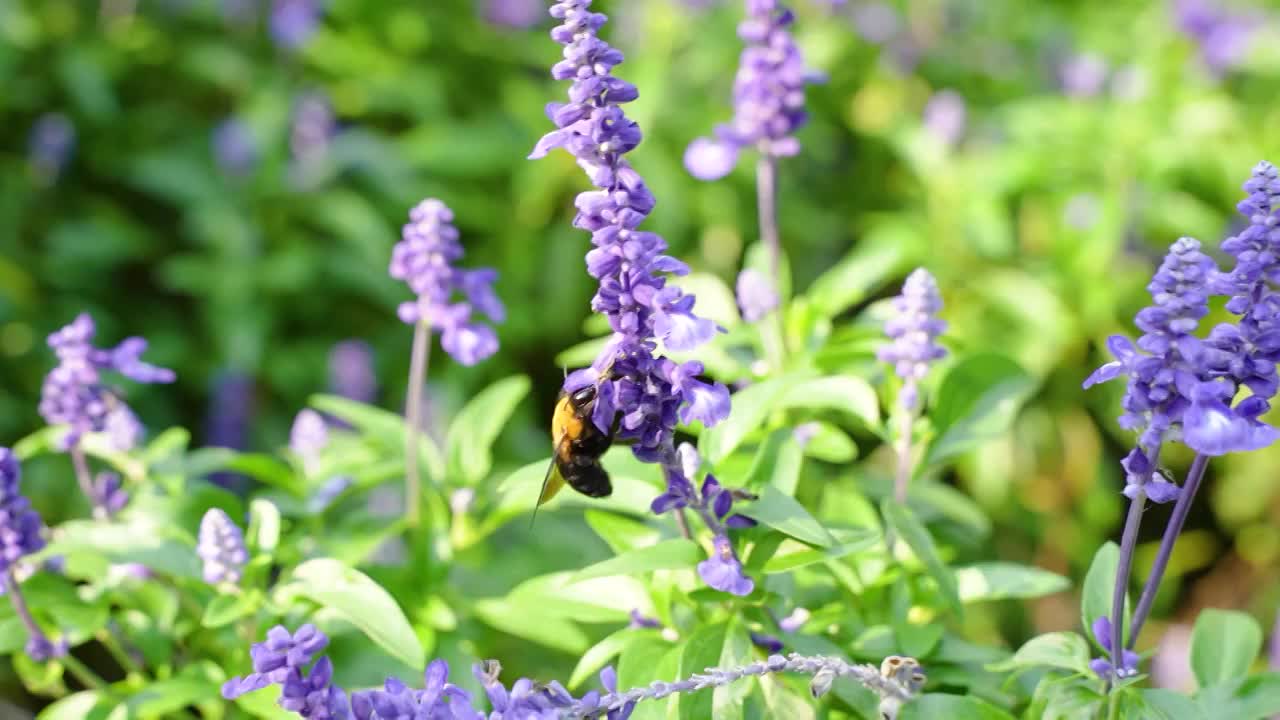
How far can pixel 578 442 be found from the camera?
6.03 ft

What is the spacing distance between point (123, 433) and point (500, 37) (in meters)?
3.69

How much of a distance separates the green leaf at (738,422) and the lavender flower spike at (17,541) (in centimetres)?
121

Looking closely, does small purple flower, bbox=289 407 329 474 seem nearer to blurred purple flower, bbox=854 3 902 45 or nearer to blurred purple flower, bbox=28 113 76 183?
blurred purple flower, bbox=28 113 76 183

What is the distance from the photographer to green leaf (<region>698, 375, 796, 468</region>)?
216 centimetres

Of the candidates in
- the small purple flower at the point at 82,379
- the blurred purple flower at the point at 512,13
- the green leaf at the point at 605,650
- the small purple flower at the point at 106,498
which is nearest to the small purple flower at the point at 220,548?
the small purple flower at the point at 82,379

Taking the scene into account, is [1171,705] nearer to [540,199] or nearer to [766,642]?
[766,642]

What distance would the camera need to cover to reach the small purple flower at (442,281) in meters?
2.35

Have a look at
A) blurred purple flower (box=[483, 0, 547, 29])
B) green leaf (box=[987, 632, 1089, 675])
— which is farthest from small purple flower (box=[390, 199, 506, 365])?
blurred purple flower (box=[483, 0, 547, 29])

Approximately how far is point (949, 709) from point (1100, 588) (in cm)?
38

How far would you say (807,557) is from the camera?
78.4 inches

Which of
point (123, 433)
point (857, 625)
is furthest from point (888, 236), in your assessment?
point (123, 433)

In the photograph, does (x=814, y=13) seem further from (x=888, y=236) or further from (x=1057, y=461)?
(x=1057, y=461)

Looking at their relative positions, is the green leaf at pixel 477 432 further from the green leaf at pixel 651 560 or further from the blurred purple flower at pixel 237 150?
the blurred purple flower at pixel 237 150

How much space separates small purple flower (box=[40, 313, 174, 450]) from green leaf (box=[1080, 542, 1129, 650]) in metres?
1.79
